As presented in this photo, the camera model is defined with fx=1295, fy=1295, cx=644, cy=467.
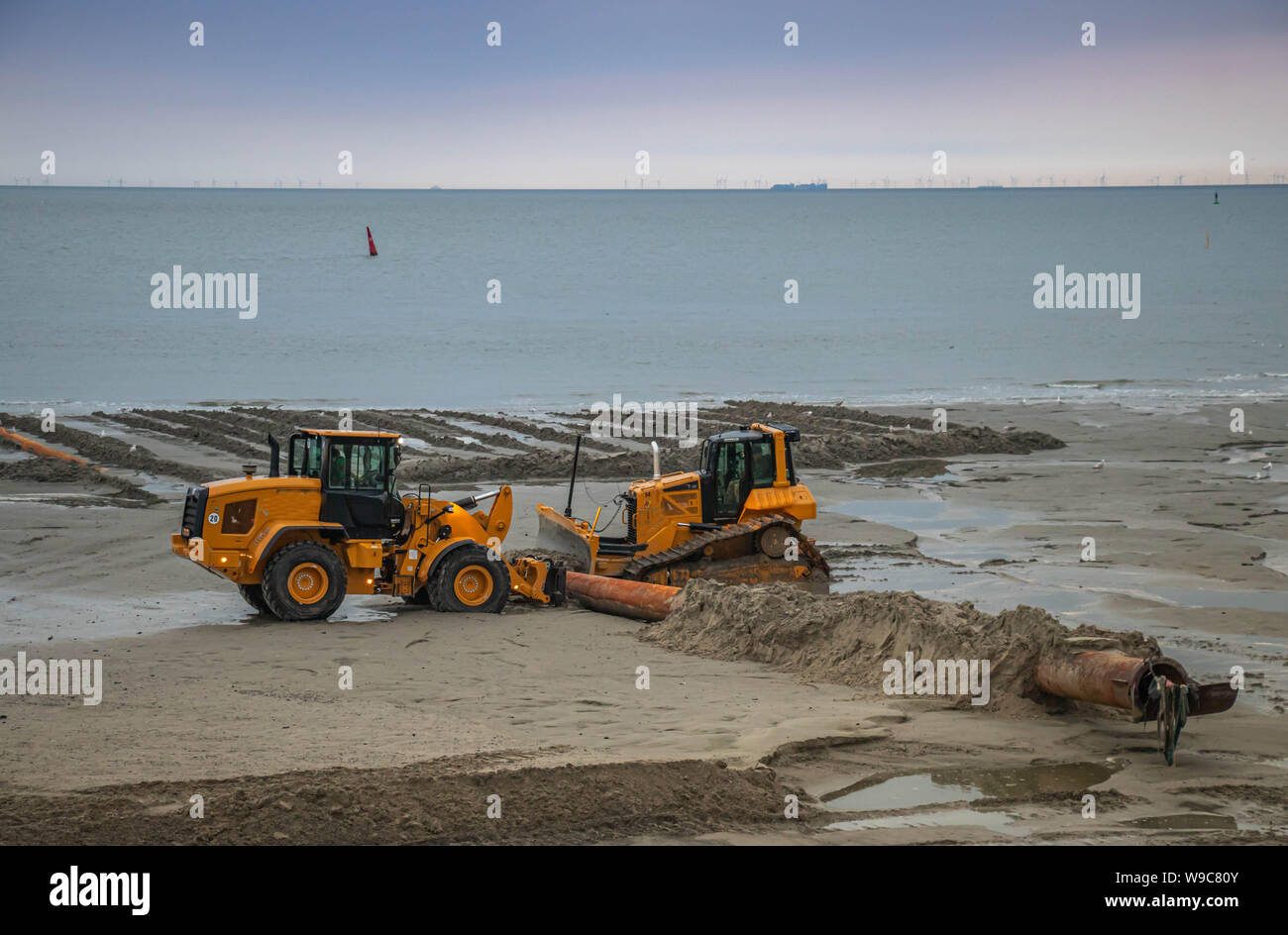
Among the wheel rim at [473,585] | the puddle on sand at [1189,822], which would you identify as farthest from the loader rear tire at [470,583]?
the puddle on sand at [1189,822]

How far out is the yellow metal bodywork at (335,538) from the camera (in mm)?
15461

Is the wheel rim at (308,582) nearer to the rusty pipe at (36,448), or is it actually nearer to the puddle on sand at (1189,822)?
the puddle on sand at (1189,822)

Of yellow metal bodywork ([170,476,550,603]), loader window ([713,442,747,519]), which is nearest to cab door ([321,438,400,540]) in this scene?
yellow metal bodywork ([170,476,550,603])

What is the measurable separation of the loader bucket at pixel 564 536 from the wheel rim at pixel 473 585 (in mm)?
→ 2039

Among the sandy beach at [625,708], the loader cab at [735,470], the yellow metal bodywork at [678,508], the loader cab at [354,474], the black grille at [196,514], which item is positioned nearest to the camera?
the sandy beach at [625,708]

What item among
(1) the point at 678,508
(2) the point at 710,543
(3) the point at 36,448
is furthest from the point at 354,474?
(3) the point at 36,448

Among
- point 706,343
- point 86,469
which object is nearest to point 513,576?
point 86,469

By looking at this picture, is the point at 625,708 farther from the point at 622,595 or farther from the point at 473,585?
the point at 473,585

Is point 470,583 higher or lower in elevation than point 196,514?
lower

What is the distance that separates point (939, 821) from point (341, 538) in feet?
30.2

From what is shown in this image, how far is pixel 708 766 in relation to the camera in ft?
31.1

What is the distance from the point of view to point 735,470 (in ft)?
60.1

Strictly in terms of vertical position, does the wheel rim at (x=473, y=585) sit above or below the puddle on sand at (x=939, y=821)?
above

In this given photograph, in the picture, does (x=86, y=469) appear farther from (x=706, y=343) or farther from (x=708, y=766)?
(x=706, y=343)
